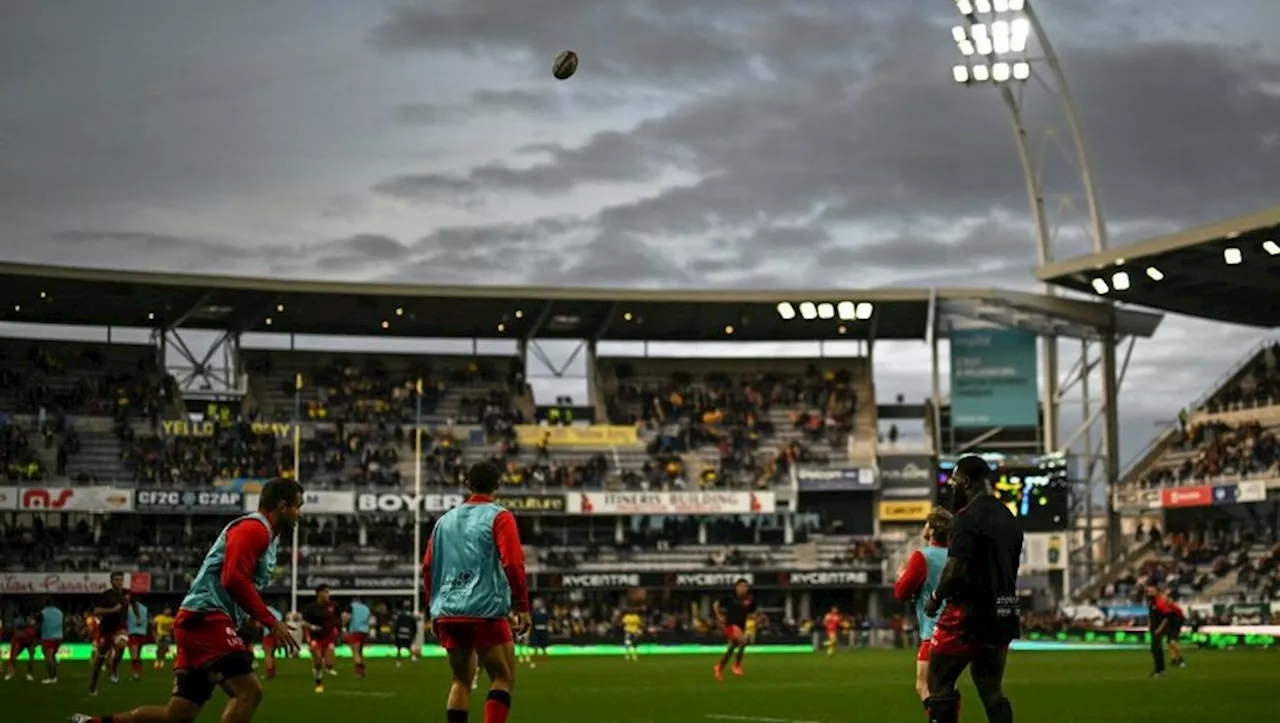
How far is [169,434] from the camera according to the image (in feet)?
243

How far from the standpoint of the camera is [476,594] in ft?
44.4

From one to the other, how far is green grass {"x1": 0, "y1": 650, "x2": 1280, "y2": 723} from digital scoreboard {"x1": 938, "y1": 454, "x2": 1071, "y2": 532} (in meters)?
24.1

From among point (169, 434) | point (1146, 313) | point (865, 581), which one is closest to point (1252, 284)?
point (1146, 313)

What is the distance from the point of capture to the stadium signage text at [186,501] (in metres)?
69.6

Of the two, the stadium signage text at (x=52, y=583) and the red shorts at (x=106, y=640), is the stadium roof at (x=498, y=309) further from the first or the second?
the red shorts at (x=106, y=640)

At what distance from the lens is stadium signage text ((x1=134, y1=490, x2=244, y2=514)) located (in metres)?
69.6

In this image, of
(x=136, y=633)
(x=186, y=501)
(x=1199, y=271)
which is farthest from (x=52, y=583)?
(x=1199, y=271)

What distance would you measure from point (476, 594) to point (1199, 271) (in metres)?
57.0

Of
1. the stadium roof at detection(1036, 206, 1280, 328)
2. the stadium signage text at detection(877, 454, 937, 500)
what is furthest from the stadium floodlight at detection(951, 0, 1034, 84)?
the stadium signage text at detection(877, 454, 937, 500)

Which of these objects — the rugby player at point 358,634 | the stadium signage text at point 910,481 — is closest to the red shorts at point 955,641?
the rugby player at point 358,634

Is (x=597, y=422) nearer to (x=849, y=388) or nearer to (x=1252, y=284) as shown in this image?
(x=849, y=388)

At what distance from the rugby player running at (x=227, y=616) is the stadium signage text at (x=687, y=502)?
203 ft

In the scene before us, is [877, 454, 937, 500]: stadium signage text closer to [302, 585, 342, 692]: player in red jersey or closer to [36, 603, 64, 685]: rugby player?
[302, 585, 342, 692]: player in red jersey

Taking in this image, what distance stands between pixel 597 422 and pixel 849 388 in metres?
11.5
